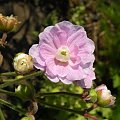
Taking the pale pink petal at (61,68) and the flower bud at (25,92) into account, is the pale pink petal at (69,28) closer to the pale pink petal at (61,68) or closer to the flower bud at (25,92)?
the pale pink petal at (61,68)

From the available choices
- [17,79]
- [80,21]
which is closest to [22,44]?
[80,21]

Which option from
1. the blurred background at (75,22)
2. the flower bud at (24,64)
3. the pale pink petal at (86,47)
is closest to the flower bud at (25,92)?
the flower bud at (24,64)

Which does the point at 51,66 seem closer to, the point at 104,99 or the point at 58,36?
the point at 58,36

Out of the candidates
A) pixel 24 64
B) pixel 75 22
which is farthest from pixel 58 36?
pixel 75 22

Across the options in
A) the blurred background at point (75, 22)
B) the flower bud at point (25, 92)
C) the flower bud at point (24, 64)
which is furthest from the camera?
the blurred background at point (75, 22)

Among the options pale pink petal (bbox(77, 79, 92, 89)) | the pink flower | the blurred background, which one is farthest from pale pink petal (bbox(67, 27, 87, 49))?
the blurred background

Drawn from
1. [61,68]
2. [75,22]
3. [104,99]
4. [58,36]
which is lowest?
[104,99]

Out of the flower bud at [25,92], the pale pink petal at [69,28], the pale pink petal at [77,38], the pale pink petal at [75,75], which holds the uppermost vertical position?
the pale pink petal at [69,28]

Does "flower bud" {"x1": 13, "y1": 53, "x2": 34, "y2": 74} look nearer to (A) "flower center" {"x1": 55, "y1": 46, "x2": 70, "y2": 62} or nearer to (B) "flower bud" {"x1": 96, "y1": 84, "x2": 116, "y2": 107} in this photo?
(A) "flower center" {"x1": 55, "y1": 46, "x2": 70, "y2": 62}
